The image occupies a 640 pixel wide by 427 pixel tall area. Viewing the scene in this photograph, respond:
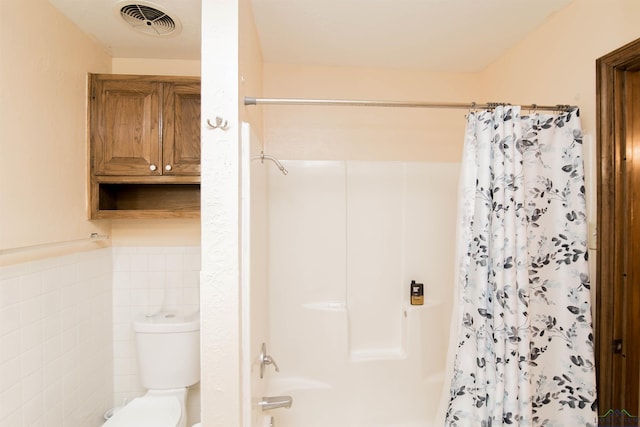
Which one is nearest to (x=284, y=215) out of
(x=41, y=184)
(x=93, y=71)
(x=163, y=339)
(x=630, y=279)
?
(x=163, y=339)

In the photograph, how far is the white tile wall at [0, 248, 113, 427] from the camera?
127 centimetres

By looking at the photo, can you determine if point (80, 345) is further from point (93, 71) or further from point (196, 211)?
point (93, 71)

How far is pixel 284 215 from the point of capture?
209cm

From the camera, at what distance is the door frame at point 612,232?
130 cm

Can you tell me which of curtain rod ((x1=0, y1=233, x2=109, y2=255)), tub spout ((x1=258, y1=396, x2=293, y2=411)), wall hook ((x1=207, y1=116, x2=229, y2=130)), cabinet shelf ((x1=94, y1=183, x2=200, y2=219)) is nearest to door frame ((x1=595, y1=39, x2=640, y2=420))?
tub spout ((x1=258, y1=396, x2=293, y2=411))

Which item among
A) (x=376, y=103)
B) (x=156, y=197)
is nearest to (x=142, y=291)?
(x=156, y=197)

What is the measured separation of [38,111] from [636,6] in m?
2.44

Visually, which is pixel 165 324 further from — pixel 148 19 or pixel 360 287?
pixel 148 19

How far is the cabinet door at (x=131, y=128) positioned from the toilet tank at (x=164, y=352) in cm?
86

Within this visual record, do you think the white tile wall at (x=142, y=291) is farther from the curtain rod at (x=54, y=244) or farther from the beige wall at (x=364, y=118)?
the beige wall at (x=364, y=118)

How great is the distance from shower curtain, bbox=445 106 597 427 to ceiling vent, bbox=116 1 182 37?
149cm

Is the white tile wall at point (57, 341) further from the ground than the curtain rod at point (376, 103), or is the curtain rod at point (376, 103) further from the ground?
the curtain rod at point (376, 103)

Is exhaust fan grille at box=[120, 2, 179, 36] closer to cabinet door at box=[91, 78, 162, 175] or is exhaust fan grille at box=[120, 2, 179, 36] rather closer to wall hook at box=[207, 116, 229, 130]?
cabinet door at box=[91, 78, 162, 175]

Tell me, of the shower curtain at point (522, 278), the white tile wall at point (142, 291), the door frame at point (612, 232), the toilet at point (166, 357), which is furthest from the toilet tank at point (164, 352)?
the door frame at point (612, 232)
